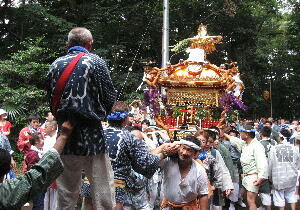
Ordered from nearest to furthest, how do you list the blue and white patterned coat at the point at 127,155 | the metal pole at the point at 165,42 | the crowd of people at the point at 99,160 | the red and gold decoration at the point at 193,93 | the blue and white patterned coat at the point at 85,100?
the crowd of people at the point at 99,160 < the blue and white patterned coat at the point at 85,100 < the blue and white patterned coat at the point at 127,155 < the red and gold decoration at the point at 193,93 < the metal pole at the point at 165,42

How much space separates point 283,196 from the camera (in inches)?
353

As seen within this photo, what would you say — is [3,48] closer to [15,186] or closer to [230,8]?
[230,8]

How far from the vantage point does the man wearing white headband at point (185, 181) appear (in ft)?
16.5

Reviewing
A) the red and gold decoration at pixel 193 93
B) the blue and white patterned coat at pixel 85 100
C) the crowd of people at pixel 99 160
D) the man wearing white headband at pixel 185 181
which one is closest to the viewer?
the crowd of people at pixel 99 160

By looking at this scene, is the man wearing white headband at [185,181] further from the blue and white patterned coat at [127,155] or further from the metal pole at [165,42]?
the metal pole at [165,42]

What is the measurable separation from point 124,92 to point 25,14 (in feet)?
18.9

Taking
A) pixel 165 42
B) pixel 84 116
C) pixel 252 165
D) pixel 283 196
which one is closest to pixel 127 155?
pixel 84 116

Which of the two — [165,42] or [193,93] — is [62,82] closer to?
[193,93]

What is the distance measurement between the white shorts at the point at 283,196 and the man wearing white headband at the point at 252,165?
3.20 feet

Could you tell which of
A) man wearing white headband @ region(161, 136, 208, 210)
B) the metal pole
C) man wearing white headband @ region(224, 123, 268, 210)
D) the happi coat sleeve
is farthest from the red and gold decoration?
the happi coat sleeve

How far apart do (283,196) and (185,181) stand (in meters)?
4.87

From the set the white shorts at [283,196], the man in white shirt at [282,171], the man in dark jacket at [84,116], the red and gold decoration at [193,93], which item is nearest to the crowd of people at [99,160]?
the man in dark jacket at [84,116]

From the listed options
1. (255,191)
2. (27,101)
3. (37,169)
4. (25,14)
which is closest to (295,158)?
(255,191)

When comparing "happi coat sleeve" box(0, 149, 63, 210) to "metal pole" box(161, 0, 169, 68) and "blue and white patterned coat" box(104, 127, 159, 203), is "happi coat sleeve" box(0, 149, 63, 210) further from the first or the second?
"metal pole" box(161, 0, 169, 68)
